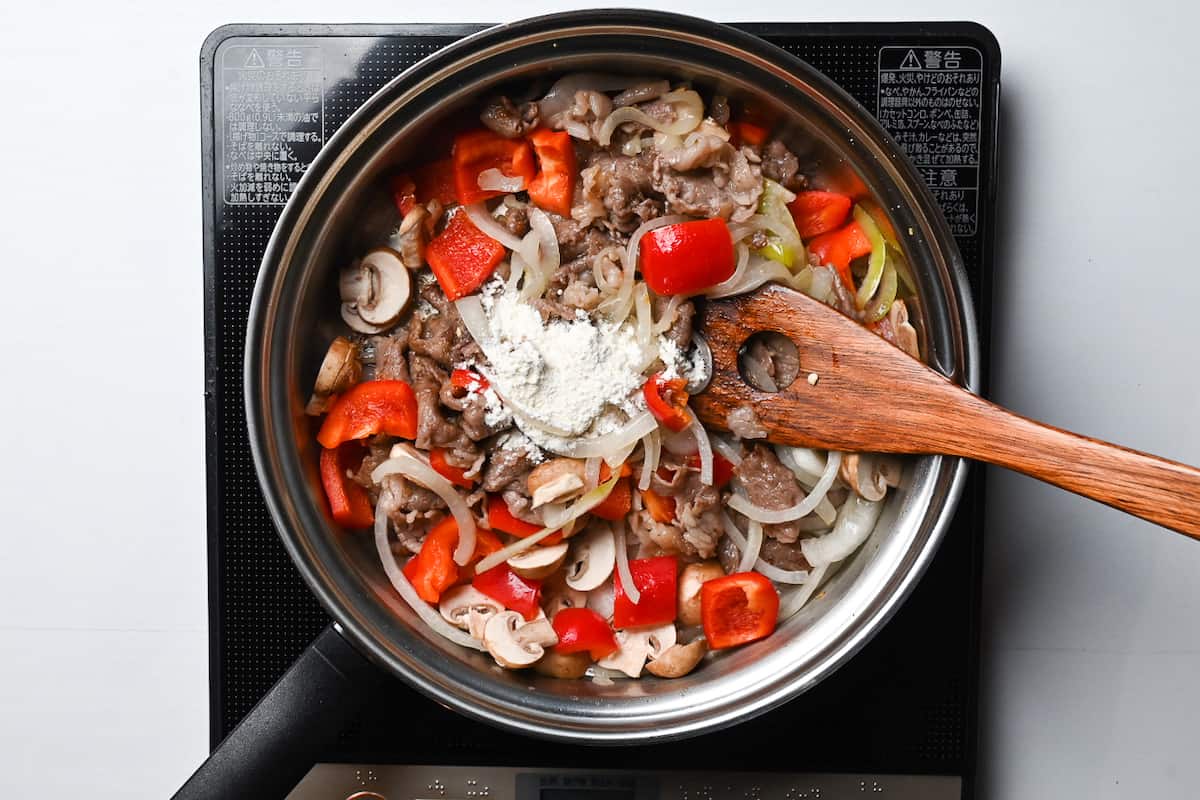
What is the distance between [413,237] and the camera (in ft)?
5.96

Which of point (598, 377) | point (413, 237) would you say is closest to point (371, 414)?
point (413, 237)

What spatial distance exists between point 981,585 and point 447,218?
4.64 feet

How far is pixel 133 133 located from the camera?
6.79 ft

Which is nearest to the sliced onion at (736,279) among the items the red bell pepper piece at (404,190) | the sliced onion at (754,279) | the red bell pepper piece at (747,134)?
the sliced onion at (754,279)

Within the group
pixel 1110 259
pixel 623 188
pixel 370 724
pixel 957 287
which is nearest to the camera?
pixel 957 287

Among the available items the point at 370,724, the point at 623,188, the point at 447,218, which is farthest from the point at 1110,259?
the point at 370,724

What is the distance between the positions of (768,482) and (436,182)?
928mm

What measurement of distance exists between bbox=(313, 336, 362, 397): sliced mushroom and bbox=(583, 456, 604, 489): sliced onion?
517 millimetres

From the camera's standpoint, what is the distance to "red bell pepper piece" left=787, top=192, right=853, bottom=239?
1807mm

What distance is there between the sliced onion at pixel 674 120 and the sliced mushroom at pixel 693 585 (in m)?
0.89

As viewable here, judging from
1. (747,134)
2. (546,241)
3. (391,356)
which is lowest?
(391,356)

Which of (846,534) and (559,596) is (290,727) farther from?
(846,534)

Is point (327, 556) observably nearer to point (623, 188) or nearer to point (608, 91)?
point (623, 188)

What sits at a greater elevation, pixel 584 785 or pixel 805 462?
pixel 805 462
